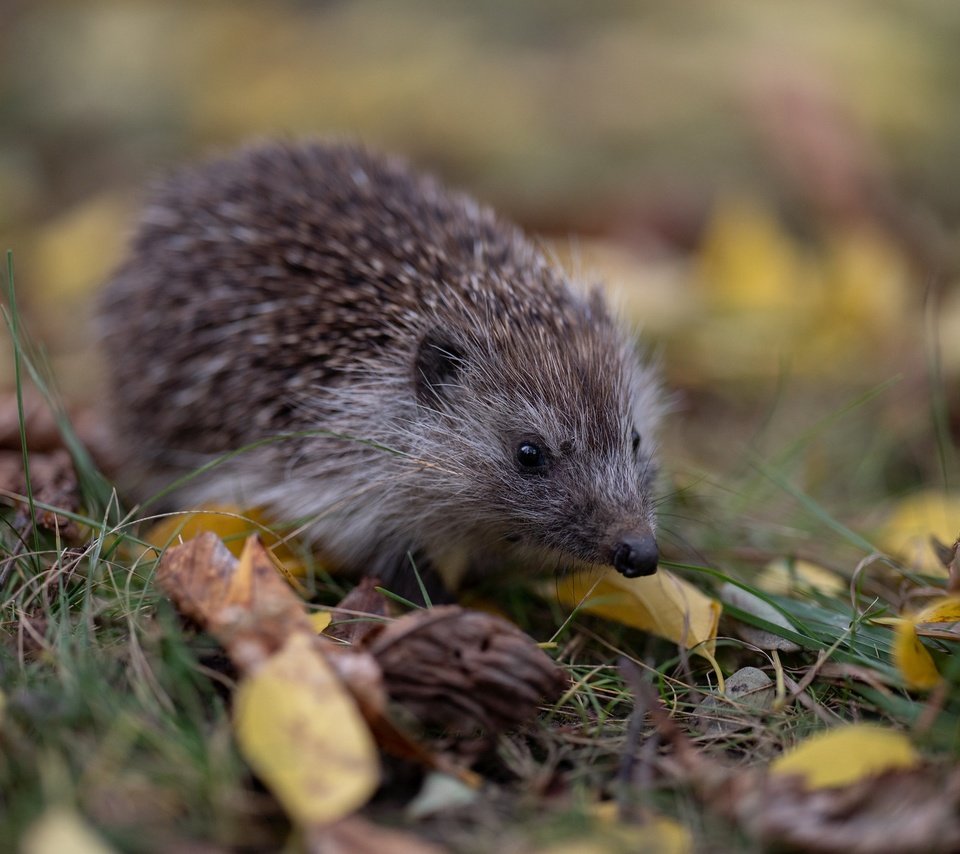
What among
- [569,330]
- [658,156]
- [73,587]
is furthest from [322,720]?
[658,156]

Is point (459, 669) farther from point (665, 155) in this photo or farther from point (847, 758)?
point (665, 155)

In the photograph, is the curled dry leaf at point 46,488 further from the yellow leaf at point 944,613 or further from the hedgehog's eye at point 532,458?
the yellow leaf at point 944,613

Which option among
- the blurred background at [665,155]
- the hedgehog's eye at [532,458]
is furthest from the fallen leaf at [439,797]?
the blurred background at [665,155]

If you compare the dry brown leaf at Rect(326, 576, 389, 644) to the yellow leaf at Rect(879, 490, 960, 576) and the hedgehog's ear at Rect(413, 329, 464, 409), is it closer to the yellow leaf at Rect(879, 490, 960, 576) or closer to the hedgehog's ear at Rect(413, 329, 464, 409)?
the hedgehog's ear at Rect(413, 329, 464, 409)

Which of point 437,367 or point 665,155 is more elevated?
point 665,155

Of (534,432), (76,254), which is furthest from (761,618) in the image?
(76,254)
